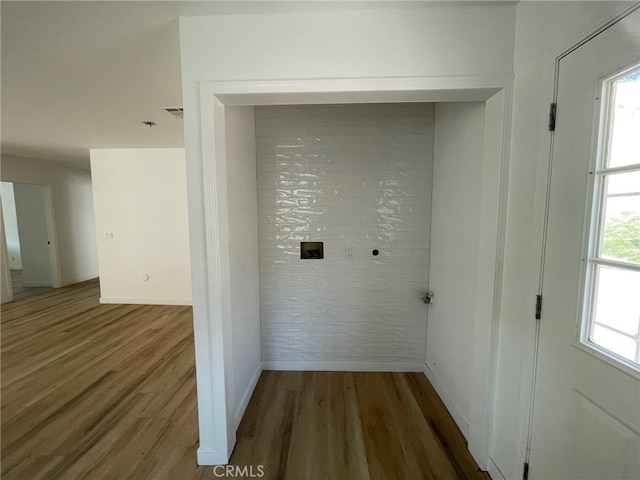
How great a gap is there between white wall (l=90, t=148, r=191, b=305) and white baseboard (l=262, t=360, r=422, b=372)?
2560 mm

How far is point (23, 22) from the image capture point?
1.29 m

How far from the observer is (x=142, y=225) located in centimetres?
423

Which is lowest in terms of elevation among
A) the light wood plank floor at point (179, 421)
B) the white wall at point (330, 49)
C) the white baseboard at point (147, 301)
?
the light wood plank floor at point (179, 421)

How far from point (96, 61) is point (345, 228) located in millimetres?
2120

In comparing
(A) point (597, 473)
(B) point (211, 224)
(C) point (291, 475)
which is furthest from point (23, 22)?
(A) point (597, 473)

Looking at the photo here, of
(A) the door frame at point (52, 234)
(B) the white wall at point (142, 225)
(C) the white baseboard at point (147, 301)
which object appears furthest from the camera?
(A) the door frame at point (52, 234)

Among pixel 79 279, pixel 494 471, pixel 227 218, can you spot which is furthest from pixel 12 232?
pixel 494 471

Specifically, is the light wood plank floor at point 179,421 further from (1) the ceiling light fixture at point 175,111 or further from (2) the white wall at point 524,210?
(1) the ceiling light fixture at point 175,111

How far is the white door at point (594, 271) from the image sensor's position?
82 centimetres

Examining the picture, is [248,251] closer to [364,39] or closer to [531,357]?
[364,39]

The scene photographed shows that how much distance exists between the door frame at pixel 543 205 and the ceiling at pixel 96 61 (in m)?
0.58

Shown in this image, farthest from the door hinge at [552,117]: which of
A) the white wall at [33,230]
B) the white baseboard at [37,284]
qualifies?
the white baseboard at [37,284]

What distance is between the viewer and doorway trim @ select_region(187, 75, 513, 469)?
4.24 feet

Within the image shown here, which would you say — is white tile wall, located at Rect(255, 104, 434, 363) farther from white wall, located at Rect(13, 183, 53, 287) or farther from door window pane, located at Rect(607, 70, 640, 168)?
white wall, located at Rect(13, 183, 53, 287)
